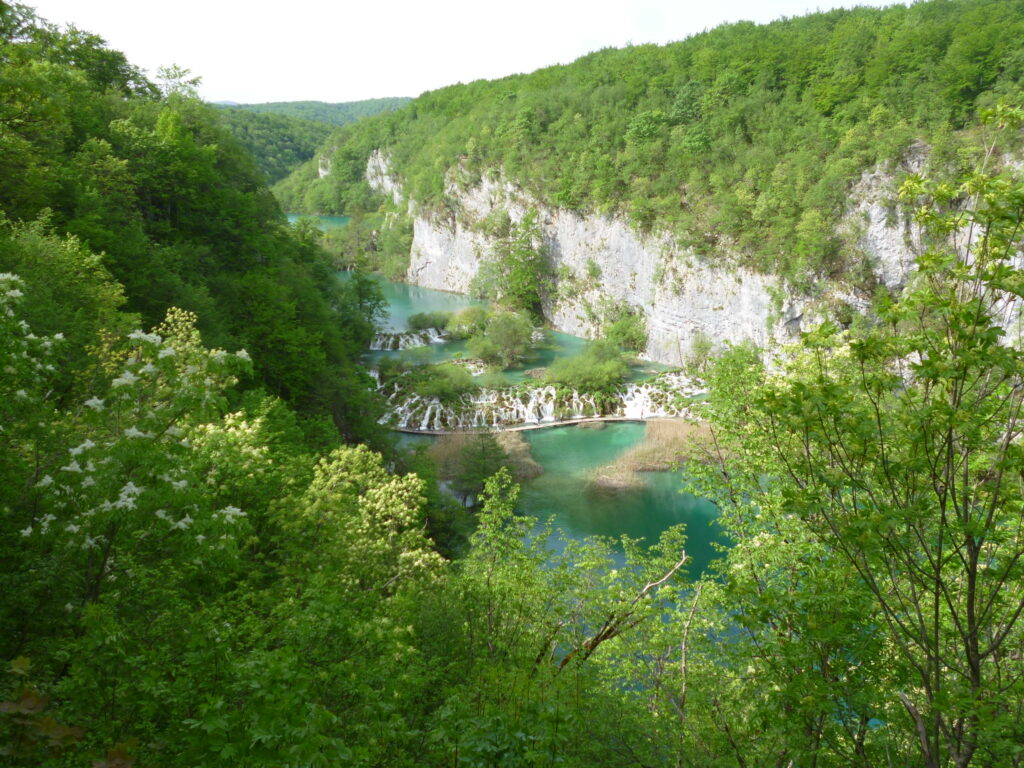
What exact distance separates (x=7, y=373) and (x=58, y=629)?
204 cm

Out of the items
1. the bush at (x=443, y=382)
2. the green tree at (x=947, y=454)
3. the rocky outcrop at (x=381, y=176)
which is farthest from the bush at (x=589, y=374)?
the rocky outcrop at (x=381, y=176)

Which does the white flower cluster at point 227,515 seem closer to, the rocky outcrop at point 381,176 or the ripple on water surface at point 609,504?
the ripple on water surface at point 609,504

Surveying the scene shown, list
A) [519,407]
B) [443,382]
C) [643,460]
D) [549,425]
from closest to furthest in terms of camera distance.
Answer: [643,460]
[549,425]
[443,382]
[519,407]

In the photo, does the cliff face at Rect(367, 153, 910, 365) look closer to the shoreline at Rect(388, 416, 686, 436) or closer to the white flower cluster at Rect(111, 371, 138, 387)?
the shoreline at Rect(388, 416, 686, 436)

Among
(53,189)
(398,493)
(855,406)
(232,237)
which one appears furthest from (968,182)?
(232,237)

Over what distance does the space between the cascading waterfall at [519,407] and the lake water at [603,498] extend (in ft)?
3.86

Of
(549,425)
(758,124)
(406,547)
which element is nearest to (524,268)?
(758,124)

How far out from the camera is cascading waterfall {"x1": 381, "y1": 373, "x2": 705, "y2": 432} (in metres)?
27.9

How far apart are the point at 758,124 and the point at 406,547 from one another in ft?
126

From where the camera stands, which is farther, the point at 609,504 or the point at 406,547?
the point at 609,504

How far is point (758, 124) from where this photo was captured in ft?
124

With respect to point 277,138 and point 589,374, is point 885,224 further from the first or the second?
point 277,138

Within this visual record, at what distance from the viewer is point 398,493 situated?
10.8 meters

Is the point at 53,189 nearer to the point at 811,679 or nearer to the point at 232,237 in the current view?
the point at 232,237
